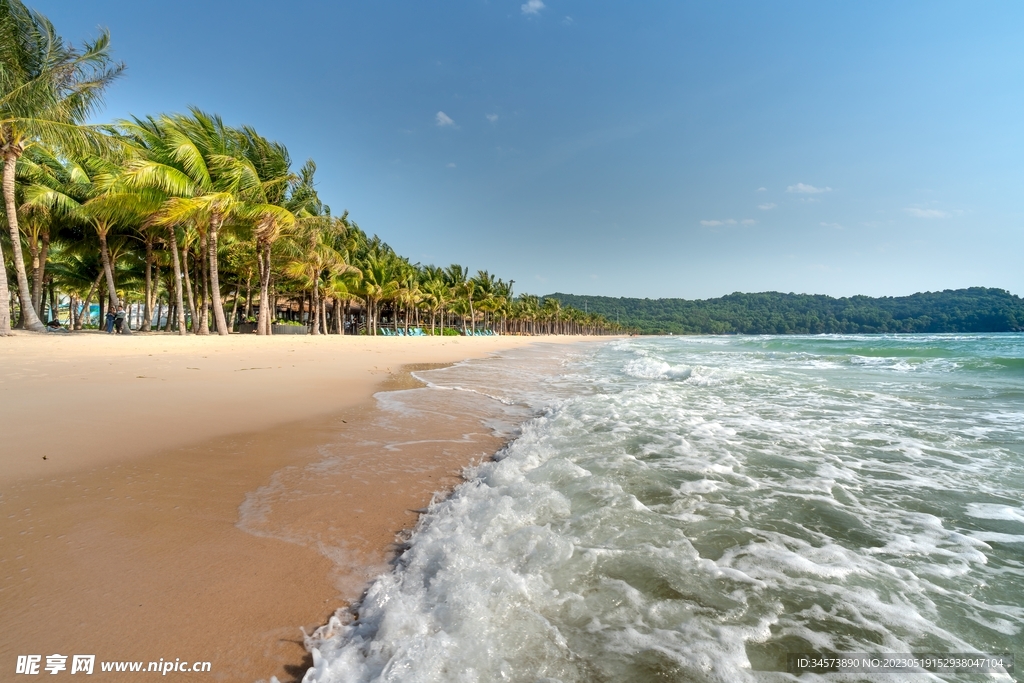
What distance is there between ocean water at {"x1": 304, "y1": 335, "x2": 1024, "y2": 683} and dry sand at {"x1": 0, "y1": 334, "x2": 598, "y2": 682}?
29cm

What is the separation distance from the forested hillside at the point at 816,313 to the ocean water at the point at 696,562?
116555 mm

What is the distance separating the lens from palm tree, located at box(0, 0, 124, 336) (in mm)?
12727

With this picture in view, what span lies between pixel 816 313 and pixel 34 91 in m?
152

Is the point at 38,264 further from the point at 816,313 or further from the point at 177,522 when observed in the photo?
the point at 816,313

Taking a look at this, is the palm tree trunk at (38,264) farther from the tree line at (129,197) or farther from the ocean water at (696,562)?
the ocean water at (696,562)

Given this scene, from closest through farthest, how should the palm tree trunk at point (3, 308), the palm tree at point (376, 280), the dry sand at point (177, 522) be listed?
the dry sand at point (177, 522)
the palm tree trunk at point (3, 308)
the palm tree at point (376, 280)

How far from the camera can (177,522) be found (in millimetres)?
2494

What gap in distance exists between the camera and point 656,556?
245cm

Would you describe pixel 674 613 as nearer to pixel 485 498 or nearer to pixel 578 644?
pixel 578 644

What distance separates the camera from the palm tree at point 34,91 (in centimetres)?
1273

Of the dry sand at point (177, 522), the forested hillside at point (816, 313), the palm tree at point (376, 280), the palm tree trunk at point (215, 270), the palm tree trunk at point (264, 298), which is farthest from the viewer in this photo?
the forested hillside at point (816, 313)

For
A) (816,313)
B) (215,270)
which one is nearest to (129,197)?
(215,270)

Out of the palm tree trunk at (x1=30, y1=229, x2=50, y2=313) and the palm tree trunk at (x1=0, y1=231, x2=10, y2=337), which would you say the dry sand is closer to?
the palm tree trunk at (x1=0, y1=231, x2=10, y2=337)

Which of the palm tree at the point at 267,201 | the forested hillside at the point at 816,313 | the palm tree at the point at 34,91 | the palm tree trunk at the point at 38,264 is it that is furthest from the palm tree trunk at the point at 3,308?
the forested hillside at the point at 816,313
